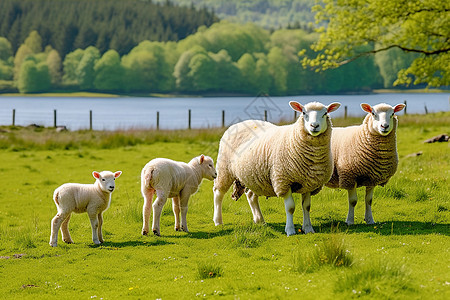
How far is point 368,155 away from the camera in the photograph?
963 centimetres

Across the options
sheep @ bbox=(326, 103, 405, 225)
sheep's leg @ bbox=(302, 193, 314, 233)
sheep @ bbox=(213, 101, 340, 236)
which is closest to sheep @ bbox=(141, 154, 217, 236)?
sheep @ bbox=(213, 101, 340, 236)

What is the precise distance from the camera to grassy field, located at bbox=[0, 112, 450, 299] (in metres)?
6.41

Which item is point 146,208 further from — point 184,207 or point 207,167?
point 207,167

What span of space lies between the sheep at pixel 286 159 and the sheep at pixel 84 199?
7.71 feet

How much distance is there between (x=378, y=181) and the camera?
982 cm

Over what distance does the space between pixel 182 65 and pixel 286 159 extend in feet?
330

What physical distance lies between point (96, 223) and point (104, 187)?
68 cm

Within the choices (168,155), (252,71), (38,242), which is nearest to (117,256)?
(38,242)

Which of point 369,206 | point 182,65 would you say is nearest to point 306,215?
point 369,206

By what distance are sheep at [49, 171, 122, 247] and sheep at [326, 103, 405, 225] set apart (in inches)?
159

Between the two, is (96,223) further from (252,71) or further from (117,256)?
(252,71)

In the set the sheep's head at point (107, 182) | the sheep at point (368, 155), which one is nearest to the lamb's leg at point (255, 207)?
the sheep at point (368, 155)

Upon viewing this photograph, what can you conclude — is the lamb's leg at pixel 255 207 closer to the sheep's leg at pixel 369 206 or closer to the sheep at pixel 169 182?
the sheep at pixel 169 182

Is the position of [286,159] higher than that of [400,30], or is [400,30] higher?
[400,30]
